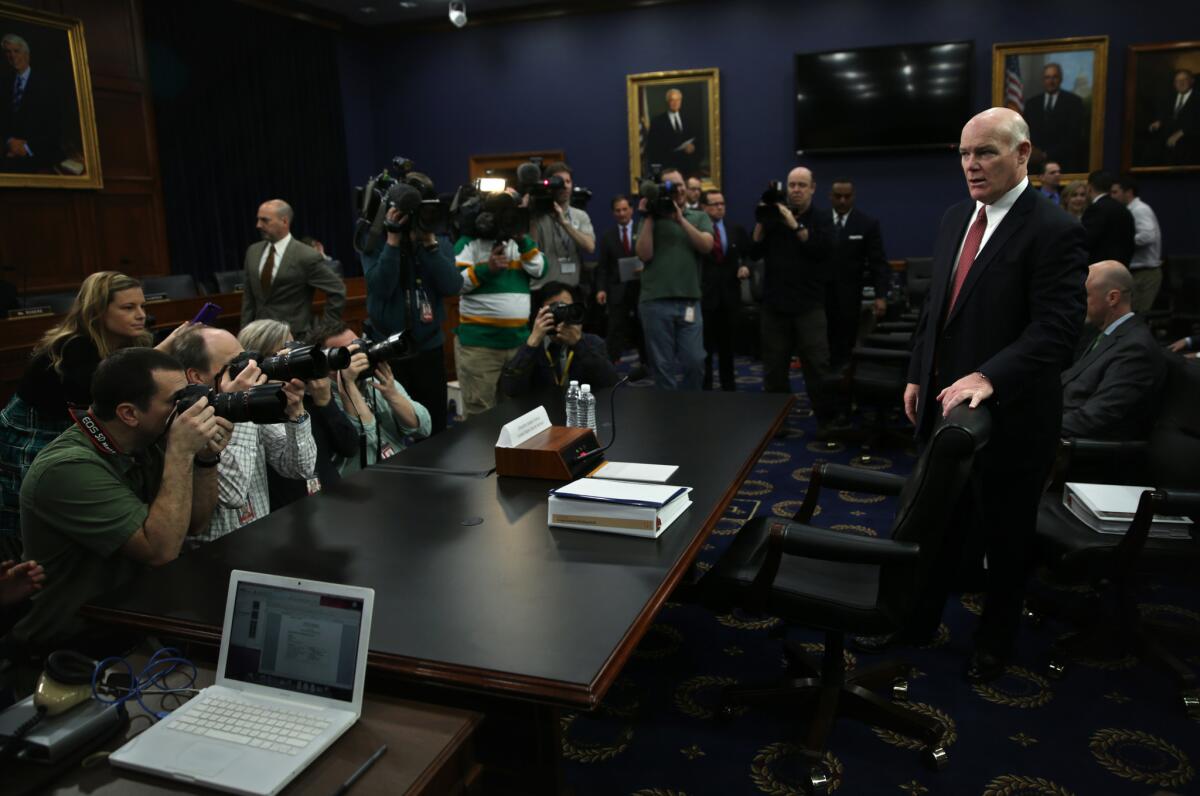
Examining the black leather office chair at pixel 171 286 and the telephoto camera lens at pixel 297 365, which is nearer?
the telephoto camera lens at pixel 297 365

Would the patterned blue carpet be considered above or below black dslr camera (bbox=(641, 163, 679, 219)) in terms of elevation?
below

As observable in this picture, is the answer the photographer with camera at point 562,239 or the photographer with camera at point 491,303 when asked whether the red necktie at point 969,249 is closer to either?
the photographer with camera at point 491,303

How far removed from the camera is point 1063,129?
773cm

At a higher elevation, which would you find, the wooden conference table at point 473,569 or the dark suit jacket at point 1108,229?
the dark suit jacket at point 1108,229

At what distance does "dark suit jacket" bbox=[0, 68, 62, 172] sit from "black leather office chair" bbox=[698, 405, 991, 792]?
6597 millimetres

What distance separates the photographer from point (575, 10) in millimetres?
8984

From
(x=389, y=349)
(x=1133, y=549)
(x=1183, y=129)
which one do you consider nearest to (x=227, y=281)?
(x=389, y=349)

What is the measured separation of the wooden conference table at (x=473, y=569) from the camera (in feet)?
4.73

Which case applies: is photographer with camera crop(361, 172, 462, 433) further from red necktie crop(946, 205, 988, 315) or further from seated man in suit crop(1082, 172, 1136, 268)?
seated man in suit crop(1082, 172, 1136, 268)

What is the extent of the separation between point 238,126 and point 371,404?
6.46m

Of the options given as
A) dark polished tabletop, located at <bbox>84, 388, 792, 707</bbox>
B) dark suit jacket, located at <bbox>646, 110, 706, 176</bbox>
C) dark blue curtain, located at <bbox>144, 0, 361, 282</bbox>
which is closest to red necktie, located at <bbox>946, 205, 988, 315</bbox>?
dark polished tabletop, located at <bbox>84, 388, 792, 707</bbox>

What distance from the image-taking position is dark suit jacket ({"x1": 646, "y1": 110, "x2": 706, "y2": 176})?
8.73 m

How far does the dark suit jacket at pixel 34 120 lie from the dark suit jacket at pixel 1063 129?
7.97m

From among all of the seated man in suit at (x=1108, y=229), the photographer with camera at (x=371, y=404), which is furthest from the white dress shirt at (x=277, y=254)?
the seated man in suit at (x=1108, y=229)
